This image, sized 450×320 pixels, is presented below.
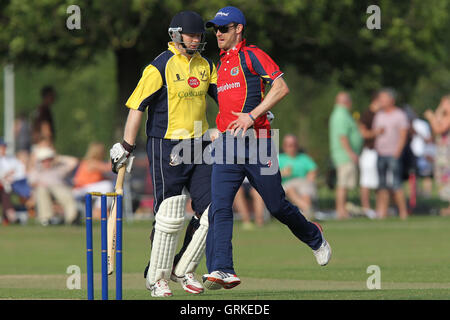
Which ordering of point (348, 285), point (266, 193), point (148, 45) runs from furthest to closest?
1. point (148, 45)
2. point (348, 285)
3. point (266, 193)

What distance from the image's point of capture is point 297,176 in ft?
64.6

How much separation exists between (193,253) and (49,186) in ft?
35.3

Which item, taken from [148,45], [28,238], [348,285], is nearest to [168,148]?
[348,285]

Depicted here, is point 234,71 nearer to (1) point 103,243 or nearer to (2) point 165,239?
(2) point 165,239

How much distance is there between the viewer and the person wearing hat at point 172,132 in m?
9.22

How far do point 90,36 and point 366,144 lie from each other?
5638mm

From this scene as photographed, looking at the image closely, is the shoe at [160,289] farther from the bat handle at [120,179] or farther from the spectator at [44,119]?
the spectator at [44,119]

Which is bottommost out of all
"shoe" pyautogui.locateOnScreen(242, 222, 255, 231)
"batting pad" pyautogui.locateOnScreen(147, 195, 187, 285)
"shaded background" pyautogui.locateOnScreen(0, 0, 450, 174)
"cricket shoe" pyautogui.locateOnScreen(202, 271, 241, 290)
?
"shoe" pyautogui.locateOnScreen(242, 222, 255, 231)

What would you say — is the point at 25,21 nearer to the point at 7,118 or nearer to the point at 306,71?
the point at 306,71

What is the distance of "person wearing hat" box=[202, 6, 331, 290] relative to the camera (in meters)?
9.02

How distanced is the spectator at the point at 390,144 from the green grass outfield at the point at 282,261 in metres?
0.72

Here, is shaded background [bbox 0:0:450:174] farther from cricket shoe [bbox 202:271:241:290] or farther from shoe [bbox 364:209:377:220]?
cricket shoe [bbox 202:271:241:290]

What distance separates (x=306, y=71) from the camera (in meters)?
25.2

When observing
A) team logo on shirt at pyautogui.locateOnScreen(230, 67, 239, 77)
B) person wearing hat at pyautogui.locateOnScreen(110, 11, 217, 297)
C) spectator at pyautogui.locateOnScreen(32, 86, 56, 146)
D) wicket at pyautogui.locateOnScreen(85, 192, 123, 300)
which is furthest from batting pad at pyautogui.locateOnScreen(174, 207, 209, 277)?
spectator at pyautogui.locateOnScreen(32, 86, 56, 146)
